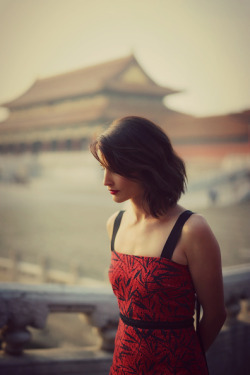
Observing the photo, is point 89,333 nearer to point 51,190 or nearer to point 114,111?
point 51,190

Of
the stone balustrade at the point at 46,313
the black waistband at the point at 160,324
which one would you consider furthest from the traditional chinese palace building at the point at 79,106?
the black waistband at the point at 160,324

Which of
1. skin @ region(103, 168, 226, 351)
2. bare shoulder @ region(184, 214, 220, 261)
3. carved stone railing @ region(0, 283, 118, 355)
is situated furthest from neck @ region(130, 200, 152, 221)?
carved stone railing @ region(0, 283, 118, 355)

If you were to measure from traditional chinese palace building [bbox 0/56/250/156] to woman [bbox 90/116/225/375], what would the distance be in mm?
8315

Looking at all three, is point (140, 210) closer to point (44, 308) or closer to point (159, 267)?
point (159, 267)

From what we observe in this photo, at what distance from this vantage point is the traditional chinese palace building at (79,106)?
10.4 m

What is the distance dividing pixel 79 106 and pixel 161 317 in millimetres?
10890

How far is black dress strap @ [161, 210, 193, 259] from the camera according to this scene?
29.4 inches

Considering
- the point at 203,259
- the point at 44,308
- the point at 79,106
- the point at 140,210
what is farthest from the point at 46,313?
the point at 79,106

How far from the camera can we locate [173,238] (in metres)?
0.75

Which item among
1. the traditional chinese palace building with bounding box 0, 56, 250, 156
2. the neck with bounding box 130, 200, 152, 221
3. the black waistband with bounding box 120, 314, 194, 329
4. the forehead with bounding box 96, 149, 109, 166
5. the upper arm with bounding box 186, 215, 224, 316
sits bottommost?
the black waistband with bounding box 120, 314, 194, 329

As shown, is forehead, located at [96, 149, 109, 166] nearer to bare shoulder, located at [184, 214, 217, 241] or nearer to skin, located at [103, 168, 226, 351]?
skin, located at [103, 168, 226, 351]

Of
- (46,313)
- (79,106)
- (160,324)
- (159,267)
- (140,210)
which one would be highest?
(79,106)

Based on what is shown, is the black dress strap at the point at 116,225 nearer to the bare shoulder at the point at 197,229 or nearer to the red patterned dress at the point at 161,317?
the red patterned dress at the point at 161,317

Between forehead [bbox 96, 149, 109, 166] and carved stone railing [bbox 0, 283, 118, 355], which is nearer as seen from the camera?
forehead [bbox 96, 149, 109, 166]
